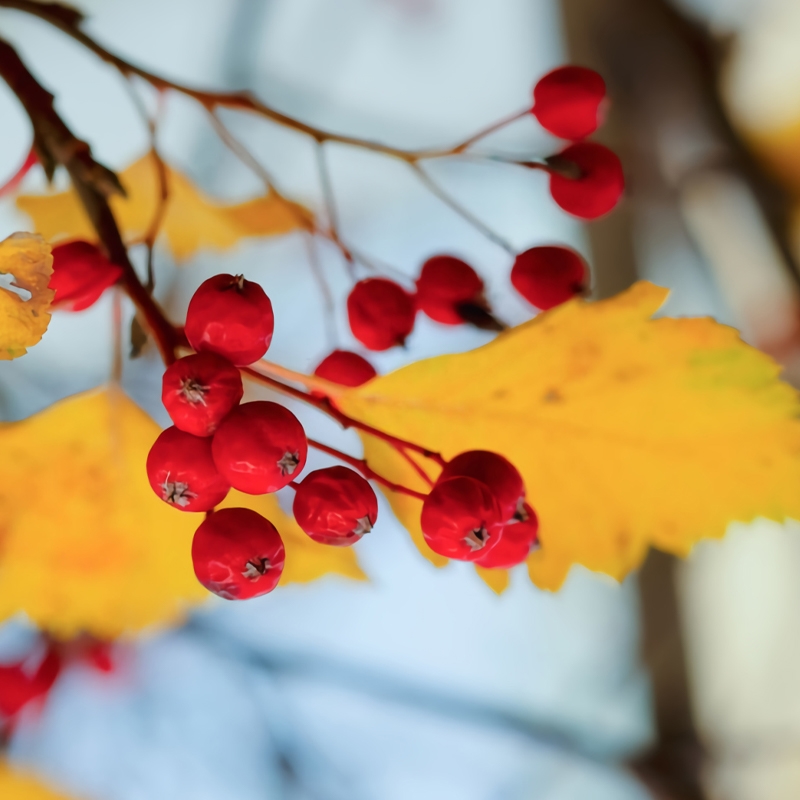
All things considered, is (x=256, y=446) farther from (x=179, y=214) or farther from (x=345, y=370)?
(x=179, y=214)

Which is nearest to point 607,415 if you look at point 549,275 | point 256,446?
point 549,275

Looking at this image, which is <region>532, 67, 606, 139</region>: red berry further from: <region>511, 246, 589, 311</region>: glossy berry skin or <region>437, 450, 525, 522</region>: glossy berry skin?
<region>437, 450, 525, 522</region>: glossy berry skin

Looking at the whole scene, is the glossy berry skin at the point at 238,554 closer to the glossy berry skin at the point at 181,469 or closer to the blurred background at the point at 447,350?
the glossy berry skin at the point at 181,469

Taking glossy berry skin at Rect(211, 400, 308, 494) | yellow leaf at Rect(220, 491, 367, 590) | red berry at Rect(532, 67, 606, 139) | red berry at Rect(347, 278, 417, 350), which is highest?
red berry at Rect(532, 67, 606, 139)

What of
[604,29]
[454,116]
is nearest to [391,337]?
[454,116]

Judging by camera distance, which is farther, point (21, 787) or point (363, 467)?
point (21, 787)

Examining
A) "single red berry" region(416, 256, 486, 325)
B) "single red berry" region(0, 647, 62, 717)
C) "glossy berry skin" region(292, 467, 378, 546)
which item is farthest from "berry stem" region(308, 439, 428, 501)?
"single red berry" region(0, 647, 62, 717)

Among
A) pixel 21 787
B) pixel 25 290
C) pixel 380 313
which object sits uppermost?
pixel 380 313
